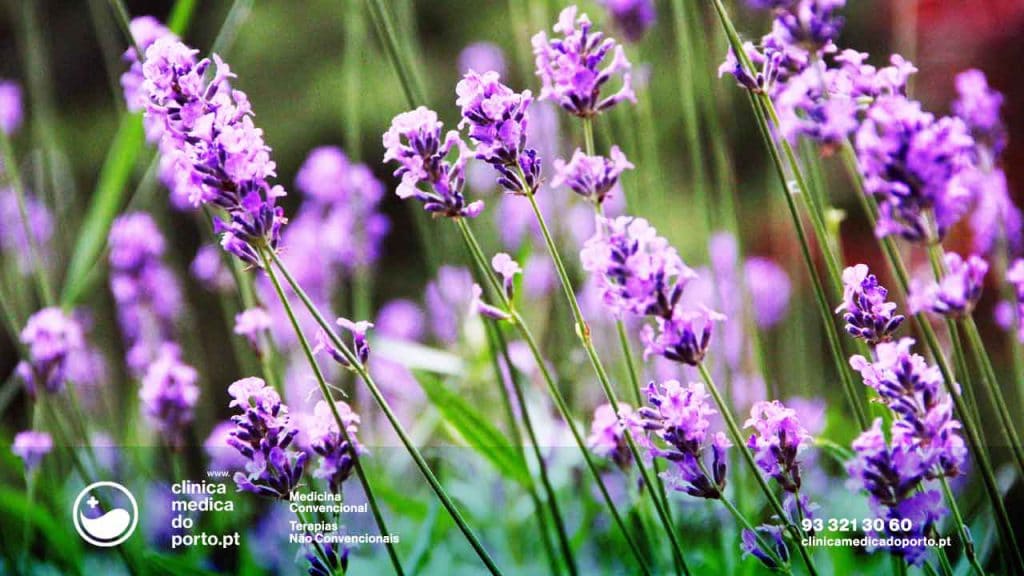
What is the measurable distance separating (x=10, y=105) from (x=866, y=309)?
153 centimetres

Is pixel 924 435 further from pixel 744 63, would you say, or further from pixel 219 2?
pixel 219 2

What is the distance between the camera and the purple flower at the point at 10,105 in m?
1.60

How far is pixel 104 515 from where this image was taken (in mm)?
1062

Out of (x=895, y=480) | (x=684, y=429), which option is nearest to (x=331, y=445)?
(x=684, y=429)

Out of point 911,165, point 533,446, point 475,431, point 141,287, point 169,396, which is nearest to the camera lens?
point 911,165

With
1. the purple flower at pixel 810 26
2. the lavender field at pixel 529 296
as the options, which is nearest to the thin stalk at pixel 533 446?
the lavender field at pixel 529 296

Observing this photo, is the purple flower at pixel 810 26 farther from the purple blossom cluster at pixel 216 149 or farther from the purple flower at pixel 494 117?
the purple blossom cluster at pixel 216 149

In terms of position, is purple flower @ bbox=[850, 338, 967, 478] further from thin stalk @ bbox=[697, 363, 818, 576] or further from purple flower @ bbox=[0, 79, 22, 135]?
purple flower @ bbox=[0, 79, 22, 135]

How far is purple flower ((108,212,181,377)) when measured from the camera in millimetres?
1357

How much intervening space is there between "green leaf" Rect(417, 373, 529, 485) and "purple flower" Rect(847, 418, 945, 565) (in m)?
0.38

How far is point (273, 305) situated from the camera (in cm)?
170

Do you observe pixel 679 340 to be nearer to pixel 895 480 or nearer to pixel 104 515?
pixel 895 480

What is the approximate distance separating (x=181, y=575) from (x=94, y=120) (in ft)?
6.04

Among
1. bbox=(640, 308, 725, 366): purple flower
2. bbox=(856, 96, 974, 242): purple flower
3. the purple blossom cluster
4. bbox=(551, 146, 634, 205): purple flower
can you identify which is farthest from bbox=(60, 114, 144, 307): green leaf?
bbox=(856, 96, 974, 242): purple flower
